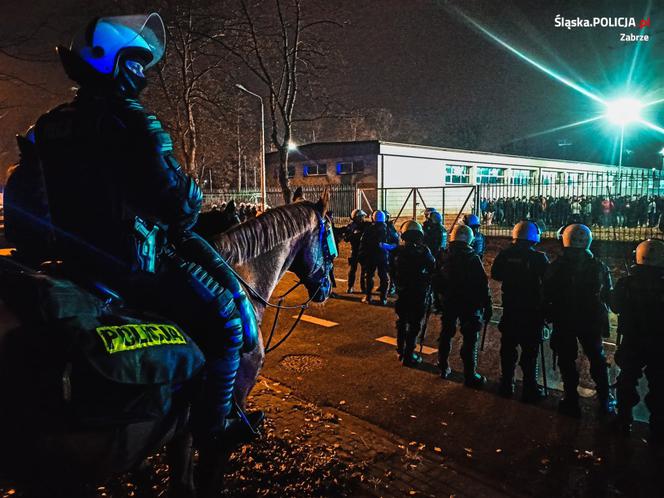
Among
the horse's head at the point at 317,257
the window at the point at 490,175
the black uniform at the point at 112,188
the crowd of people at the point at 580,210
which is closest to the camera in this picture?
the black uniform at the point at 112,188

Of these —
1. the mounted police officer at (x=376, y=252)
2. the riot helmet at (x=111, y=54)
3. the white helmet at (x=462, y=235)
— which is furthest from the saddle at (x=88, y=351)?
the mounted police officer at (x=376, y=252)

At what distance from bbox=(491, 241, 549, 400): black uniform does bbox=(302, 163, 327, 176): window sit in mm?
29412

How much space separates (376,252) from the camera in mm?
10500

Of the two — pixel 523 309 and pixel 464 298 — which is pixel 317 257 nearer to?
pixel 464 298

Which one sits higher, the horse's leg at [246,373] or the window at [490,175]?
the window at [490,175]

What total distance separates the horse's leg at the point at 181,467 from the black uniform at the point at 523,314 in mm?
3691

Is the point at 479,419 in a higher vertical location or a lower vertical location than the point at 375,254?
lower

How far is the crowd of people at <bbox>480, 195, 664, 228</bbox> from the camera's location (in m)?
14.3

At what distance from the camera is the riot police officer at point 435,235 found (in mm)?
10078

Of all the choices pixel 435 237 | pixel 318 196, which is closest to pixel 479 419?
pixel 435 237

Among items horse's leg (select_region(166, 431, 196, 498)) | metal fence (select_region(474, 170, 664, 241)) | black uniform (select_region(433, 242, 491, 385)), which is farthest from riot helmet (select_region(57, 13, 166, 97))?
metal fence (select_region(474, 170, 664, 241))

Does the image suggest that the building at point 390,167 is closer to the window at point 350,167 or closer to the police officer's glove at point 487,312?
the window at point 350,167

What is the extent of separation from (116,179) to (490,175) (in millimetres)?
38913

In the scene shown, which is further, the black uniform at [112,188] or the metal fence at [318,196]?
the metal fence at [318,196]
